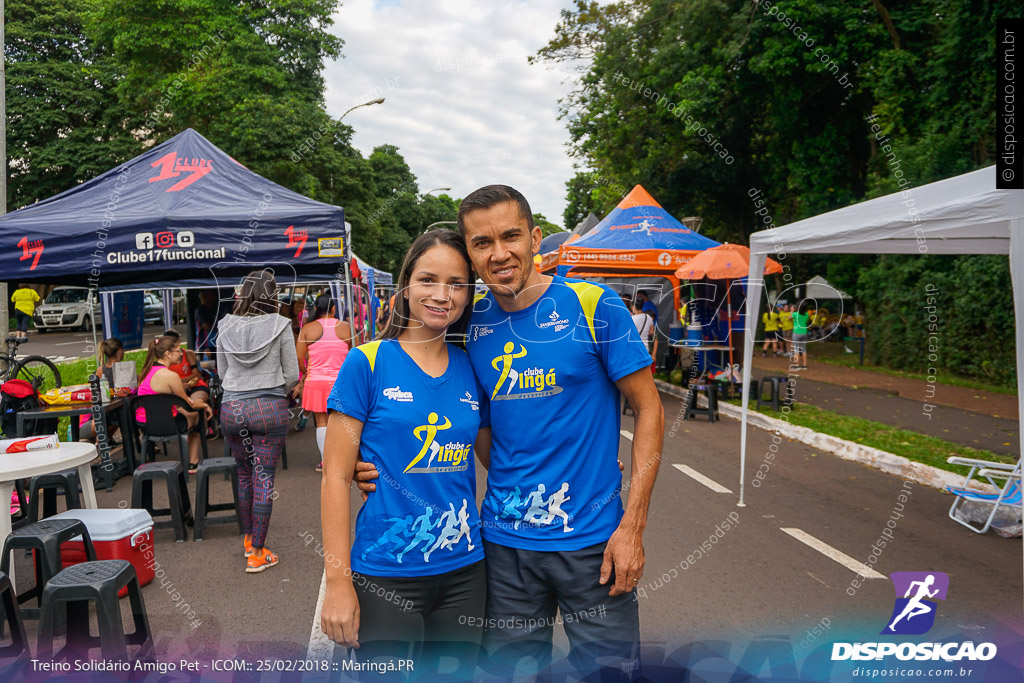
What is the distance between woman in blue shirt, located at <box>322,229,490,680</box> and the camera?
5.81 ft

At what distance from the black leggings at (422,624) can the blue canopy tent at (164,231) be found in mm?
4777

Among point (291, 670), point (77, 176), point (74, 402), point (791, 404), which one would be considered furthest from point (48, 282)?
point (77, 176)

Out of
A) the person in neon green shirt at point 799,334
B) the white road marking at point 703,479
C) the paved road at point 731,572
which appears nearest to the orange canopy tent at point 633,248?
the white road marking at point 703,479

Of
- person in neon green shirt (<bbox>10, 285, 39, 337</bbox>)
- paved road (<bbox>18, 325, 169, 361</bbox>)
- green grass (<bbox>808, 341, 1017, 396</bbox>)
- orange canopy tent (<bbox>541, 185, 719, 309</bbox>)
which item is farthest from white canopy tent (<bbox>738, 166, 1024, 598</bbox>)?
person in neon green shirt (<bbox>10, 285, 39, 337</bbox>)

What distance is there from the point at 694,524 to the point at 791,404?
7.32 meters

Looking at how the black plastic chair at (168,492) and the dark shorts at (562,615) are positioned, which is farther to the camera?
the black plastic chair at (168,492)

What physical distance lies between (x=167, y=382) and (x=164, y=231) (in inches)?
63.9

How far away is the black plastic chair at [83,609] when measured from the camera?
265 cm

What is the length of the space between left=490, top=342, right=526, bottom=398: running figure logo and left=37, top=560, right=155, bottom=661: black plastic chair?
2042mm

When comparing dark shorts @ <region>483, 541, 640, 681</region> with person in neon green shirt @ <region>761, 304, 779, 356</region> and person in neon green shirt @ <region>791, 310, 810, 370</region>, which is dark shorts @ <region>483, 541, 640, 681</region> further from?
person in neon green shirt @ <region>761, 304, 779, 356</region>

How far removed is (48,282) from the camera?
6.28 meters

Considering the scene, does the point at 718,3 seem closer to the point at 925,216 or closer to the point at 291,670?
the point at 925,216

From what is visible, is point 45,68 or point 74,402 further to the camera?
point 45,68

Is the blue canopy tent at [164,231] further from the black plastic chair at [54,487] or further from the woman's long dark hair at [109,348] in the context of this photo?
the black plastic chair at [54,487]
